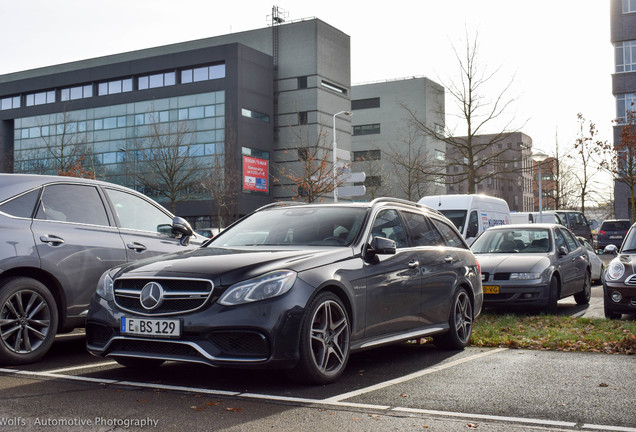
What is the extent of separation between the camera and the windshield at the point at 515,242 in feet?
41.4

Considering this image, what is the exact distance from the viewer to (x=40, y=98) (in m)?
67.4

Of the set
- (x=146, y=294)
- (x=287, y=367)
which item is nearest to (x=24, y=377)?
(x=146, y=294)

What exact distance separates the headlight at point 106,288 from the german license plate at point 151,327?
34cm

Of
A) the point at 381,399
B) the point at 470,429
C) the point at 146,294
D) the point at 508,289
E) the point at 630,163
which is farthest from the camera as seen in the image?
the point at 630,163

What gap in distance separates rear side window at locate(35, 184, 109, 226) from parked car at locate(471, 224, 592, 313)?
649 cm

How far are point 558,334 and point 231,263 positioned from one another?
15.6 feet

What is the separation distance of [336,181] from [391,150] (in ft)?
136

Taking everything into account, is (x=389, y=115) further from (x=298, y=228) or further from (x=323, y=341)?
(x=323, y=341)

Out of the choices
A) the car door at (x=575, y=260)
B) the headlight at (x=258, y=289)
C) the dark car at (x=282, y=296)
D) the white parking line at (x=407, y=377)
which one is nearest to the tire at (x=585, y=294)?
the car door at (x=575, y=260)

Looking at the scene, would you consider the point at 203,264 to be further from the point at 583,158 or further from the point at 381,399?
the point at 583,158

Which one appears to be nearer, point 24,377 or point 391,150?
point 24,377

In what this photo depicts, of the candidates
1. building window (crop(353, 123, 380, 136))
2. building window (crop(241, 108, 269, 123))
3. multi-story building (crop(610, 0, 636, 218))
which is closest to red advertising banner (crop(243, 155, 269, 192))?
building window (crop(241, 108, 269, 123))

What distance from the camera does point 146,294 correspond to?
5.46 m

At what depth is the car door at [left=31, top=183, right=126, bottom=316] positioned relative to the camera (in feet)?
22.0
